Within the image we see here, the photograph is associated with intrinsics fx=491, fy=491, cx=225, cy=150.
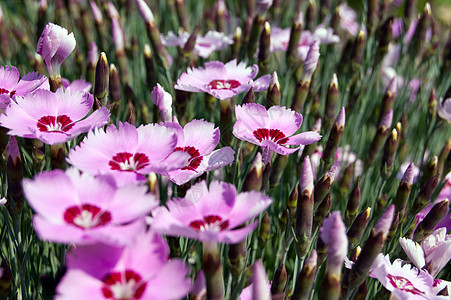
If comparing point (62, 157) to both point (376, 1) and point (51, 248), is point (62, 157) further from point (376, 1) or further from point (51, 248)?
point (376, 1)

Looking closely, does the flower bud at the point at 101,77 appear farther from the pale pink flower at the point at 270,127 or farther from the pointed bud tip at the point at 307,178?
the pointed bud tip at the point at 307,178

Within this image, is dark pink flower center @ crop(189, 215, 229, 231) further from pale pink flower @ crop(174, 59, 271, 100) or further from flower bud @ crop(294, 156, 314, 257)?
pale pink flower @ crop(174, 59, 271, 100)

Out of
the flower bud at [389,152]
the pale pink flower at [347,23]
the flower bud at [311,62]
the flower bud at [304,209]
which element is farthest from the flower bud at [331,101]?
the pale pink flower at [347,23]

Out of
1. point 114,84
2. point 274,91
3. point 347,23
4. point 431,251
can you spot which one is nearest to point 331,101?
point 274,91

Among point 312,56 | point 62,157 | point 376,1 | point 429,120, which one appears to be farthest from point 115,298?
point 376,1

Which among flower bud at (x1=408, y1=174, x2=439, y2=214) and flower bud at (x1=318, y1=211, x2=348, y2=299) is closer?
flower bud at (x1=318, y1=211, x2=348, y2=299)

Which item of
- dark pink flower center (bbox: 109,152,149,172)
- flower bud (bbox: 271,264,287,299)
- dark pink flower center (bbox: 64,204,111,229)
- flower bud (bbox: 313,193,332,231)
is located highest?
dark pink flower center (bbox: 64,204,111,229)

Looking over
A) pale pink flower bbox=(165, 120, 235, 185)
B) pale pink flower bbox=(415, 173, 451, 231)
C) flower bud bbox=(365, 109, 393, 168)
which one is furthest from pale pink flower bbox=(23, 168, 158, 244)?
flower bud bbox=(365, 109, 393, 168)
